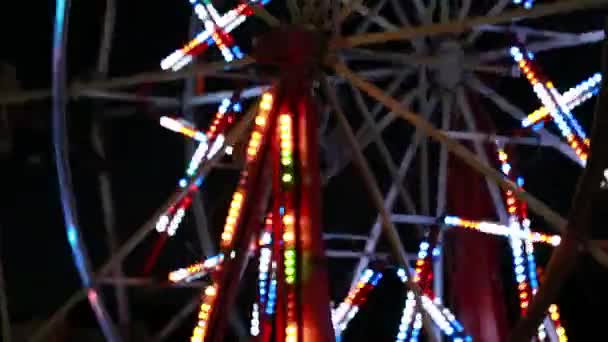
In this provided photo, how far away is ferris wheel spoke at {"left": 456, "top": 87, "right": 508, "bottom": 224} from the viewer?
7723 millimetres

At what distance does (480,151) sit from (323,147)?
157 cm

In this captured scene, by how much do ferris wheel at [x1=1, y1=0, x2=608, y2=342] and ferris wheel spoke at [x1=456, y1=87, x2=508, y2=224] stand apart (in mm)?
13

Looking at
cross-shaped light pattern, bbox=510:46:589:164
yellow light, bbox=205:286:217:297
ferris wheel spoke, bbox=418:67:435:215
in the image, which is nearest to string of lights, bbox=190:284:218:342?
yellow light, bbox=205:286:217:297

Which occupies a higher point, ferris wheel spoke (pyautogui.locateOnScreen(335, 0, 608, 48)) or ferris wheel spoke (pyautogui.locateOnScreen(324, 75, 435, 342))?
ferris wheel spoke (pyautogui.locateOnScreen(335, 0, 608, 48))

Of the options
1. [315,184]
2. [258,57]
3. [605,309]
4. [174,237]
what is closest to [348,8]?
[258,57]

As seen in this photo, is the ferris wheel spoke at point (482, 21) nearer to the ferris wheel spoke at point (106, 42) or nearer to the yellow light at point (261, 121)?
the yellow light at point (261, 121)

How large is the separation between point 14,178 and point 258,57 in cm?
415

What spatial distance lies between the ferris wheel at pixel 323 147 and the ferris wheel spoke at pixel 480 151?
1 centimetres

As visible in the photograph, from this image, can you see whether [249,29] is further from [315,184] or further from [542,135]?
[315,184]

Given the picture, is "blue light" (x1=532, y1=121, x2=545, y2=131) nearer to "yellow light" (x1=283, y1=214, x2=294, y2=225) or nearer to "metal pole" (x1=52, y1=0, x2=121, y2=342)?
"yellow light" (x1=283, y1=214, x2=294, y2=225)

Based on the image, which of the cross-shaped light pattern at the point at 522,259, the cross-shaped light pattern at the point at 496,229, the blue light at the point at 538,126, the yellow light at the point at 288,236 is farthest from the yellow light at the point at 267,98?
the blue light at the point at 538,126

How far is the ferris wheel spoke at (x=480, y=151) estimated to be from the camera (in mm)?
7723

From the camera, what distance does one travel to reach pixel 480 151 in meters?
7.73

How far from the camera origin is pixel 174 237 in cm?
938
